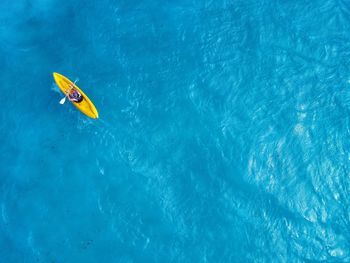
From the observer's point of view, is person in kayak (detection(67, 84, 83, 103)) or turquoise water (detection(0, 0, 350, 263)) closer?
turquoise water (detection(0, 0, 350, 263))

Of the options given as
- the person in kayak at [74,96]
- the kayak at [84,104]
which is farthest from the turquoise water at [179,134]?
the person in kayak at [74,96]

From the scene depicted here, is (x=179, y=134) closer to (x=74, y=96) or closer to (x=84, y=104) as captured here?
(x=84, y=104)

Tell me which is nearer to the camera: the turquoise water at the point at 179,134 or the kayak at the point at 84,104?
the turquoise water at the point at 179,134

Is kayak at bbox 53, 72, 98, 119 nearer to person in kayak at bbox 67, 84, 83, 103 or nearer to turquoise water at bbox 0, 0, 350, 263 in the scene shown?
person in kayak at bbox 67, 84, 83, 103

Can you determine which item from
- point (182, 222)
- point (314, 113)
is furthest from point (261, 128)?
point (182, 222)

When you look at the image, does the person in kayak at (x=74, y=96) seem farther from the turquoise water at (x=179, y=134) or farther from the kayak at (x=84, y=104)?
the turquoise water at (x=179, y=134)

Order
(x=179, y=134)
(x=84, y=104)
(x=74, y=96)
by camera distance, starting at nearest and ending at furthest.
Answer: (x=179, y=134)
(x=74, y=96)
(x=84, y=104)

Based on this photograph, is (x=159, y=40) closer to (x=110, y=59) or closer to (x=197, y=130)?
(x=110, y=59)

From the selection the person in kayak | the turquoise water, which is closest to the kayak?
the person in kayak

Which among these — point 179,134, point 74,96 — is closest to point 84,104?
point 74,96
